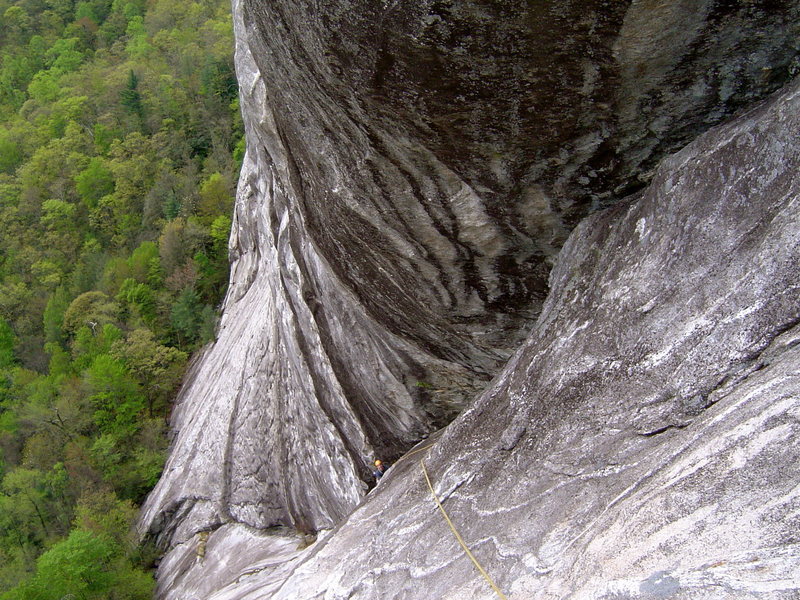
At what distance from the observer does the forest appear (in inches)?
717

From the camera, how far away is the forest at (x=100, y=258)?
18.2 m

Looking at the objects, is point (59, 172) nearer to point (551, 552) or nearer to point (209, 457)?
point (209, 457)

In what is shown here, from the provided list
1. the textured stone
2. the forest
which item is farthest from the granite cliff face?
the forest

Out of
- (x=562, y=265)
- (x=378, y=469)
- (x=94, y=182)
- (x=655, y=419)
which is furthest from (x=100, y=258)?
(x=655, y=419)

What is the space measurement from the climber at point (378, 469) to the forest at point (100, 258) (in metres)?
8.40

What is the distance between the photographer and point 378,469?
836 centimetres

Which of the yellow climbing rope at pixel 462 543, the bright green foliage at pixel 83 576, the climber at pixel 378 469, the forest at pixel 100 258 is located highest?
the forest at pixel 100 258

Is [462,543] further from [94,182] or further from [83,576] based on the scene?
[94,182]

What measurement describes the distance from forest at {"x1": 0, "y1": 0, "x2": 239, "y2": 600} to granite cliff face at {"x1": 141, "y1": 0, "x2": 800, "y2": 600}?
1115 cm

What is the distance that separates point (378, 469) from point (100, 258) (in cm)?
2845

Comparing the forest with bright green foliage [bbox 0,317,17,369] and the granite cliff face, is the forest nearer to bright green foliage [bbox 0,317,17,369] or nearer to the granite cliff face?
bright green foliage [bbox 0,317,17,369]

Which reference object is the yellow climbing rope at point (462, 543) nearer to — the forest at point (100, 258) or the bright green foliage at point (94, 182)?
the forest at point (100, 258)

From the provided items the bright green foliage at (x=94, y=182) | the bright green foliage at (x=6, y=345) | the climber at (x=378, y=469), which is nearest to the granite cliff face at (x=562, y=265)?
the climber at (x=378, y=469)

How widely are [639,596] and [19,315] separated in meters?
35.7
